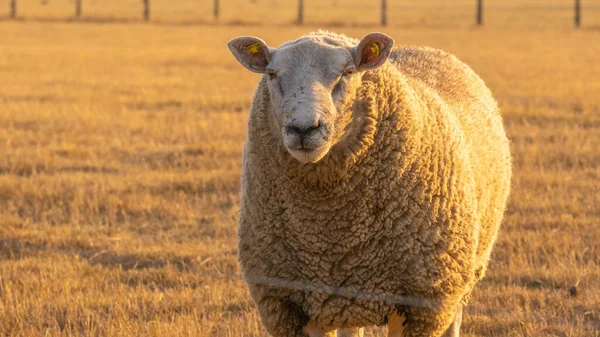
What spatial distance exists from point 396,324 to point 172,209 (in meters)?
4.26

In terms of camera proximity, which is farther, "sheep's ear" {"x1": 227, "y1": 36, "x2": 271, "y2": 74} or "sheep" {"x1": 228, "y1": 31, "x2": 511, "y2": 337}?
"sheep's ear" {"x1": 227, "y1": 36, "x2": 271, "y2": 74}

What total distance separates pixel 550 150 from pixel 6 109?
286 inches

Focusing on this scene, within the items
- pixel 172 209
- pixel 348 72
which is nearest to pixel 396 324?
pixel 348 72

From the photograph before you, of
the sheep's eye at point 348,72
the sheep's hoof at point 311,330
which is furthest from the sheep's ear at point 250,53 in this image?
the sheep's hoof at point 311,330

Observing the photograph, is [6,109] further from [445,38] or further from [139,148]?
[445,38]

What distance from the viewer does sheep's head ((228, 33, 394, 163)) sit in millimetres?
4125

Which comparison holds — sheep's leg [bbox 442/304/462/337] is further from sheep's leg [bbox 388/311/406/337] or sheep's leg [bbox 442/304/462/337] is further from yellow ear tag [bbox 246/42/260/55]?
yellow ear tag [bbox 246/42/260/55]

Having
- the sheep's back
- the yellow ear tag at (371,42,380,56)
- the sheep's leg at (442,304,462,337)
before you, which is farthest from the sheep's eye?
the sheep's leg at (442,304,462,337)

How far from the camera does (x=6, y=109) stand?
1404cm

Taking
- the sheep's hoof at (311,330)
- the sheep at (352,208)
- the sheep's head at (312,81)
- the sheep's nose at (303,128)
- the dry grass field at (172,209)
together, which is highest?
the sheep's head at (312,81)

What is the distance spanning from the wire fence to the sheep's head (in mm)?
28880

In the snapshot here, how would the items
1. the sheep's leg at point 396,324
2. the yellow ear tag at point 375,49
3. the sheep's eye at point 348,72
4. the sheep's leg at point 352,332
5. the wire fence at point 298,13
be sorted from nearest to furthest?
the sheep's eye at point 348,72 → the yellow ear tag at point 375,49 → the sheep's leg at point 396,324 → the sheep's leg at point 352,332 → the wire fence at point 298,13

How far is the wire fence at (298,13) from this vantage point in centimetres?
3656

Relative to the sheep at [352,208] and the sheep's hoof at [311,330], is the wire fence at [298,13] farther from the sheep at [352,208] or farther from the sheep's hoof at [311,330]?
the sheep's hoof at [311,330]
